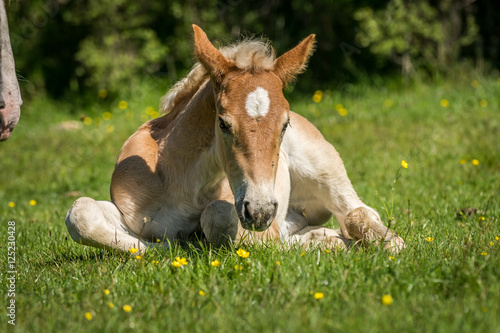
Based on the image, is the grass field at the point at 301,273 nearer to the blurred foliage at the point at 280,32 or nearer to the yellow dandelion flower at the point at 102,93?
the blurred foliage at the point at 280,32

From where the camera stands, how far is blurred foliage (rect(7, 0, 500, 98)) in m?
9.14

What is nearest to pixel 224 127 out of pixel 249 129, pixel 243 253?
pixel 249 129

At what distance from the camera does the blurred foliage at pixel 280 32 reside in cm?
914

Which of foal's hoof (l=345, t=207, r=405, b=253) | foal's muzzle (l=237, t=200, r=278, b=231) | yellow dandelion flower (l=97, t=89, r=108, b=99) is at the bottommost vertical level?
yellow dandelion flower (l=97, t=89, r=108, b=99)

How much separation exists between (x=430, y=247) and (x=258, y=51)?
1498 millimetres

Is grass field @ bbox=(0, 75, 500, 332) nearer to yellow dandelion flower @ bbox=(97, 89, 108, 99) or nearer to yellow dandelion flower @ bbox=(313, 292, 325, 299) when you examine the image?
yellow dandelion flower @ bbox=(313, 292, 325, 299)

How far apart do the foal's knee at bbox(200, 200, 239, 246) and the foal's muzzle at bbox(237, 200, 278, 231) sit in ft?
1.53

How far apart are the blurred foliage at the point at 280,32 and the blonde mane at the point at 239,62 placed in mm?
5472

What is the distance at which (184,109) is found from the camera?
375cm

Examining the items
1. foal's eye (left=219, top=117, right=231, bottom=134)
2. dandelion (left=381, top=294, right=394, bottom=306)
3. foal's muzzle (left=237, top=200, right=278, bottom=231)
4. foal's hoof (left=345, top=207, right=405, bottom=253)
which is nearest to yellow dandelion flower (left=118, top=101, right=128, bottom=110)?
foal's hoof (left=345, top=207, right=405, bottom=253)

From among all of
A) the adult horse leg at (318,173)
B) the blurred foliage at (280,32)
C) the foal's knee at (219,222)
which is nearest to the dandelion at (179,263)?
the foal's knee at (219,222)

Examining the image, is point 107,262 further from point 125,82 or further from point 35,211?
point 125,82

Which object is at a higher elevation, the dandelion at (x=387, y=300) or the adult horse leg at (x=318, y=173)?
the dandelion at (x=387, y=300)

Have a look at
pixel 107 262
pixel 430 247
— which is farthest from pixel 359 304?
pixel 107 262
